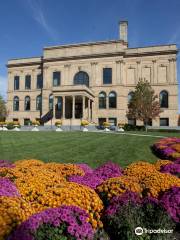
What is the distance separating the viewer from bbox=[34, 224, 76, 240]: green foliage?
4.17 metres

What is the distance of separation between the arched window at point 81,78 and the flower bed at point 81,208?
166ft

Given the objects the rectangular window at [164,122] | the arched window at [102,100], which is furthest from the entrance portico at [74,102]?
the rectangular window at [164,122]

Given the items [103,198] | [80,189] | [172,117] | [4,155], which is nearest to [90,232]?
[80,189]

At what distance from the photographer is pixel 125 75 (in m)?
55.4

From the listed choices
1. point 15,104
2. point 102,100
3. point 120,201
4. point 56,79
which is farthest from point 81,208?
point 15,104

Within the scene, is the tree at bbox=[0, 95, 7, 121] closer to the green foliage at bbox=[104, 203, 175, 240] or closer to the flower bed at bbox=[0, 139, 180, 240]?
the flower bed at bbox=[0, 139, 180, 240]

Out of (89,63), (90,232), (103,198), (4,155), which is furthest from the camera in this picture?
(89,63)

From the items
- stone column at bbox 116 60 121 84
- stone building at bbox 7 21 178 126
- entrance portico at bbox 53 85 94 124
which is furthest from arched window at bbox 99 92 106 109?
stone column at bbox 116 60 121 84

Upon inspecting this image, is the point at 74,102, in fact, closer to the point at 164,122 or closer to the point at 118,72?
the point at 118,72

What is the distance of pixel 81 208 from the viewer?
17.1 ft

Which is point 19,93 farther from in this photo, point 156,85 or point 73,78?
point 156,85

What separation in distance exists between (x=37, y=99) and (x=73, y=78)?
10.5m

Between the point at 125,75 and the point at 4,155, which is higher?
the point at 125,75

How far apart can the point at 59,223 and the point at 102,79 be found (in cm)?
5247
